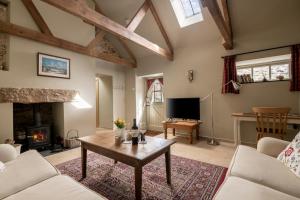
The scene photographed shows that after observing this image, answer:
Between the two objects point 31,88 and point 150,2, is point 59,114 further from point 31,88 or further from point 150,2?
point 150,2

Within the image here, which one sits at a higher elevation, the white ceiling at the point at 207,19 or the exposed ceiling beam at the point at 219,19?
the white ceiling at the point at 207,19

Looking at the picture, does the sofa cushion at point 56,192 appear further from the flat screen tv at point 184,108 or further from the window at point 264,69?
the window at point 264,69

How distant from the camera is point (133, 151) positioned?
1783 mm

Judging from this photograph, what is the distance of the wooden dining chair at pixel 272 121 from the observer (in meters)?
2.73

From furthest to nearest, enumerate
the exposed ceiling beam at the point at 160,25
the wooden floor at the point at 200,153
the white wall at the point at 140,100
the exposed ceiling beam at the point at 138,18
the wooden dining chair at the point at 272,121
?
the white wall at the point at 140,100 → the exposed ceiling beam at the point at 160,25 → the exposed ceiling beam at the point at 138,18 → the wooden floor at the point at 200,153 → the wooden dining chair at the point at 272,121

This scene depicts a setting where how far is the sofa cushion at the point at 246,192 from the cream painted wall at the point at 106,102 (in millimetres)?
4837

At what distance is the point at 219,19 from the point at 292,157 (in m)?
A: 2.42

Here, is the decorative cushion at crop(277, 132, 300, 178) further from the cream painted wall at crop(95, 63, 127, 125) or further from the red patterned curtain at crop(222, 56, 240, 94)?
the cream painted wall at crop(95, 63, 127, 125)

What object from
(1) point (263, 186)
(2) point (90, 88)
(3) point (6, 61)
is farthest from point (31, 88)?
(1) point (263, 186)

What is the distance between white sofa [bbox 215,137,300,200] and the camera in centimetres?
108

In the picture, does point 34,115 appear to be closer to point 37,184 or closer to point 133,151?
point 37,184

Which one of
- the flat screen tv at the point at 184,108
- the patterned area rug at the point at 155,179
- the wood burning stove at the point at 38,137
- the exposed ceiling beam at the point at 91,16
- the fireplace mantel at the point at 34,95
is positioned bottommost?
the patterned area rug at the point at 155,179

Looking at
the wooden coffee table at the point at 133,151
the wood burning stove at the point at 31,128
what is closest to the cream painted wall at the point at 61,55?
the wood burning stove at the point at 31,128

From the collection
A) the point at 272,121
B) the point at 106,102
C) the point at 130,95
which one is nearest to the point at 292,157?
the point at 272,121
